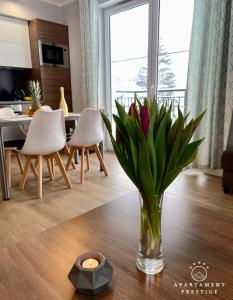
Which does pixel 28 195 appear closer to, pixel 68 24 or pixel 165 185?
pixel 165 185

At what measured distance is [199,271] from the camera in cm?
61

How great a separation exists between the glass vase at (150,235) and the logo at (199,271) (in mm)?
82

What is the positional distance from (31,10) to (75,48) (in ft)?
3.20

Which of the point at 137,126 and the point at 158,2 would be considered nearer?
the point at 137,126

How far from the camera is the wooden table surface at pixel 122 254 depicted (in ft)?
1.83

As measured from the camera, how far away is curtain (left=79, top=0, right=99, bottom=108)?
4.03 m

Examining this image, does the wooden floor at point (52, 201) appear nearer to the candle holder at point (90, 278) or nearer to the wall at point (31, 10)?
the candle holder at point (90, 278)

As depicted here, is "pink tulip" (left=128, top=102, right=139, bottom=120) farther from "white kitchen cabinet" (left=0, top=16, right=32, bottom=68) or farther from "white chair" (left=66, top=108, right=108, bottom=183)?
"white kitchen cabinet" (left=0, top=16, right=32, bottom=68)

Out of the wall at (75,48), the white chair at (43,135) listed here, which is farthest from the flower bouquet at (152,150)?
the wall at (75,48)

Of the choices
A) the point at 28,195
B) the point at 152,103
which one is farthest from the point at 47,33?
the point at 152,103

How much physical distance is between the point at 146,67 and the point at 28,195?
272 cm

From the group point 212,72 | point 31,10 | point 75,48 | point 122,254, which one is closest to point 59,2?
point 31,10

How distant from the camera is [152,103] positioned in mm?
589

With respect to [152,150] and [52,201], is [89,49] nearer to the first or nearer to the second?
[52,201]
